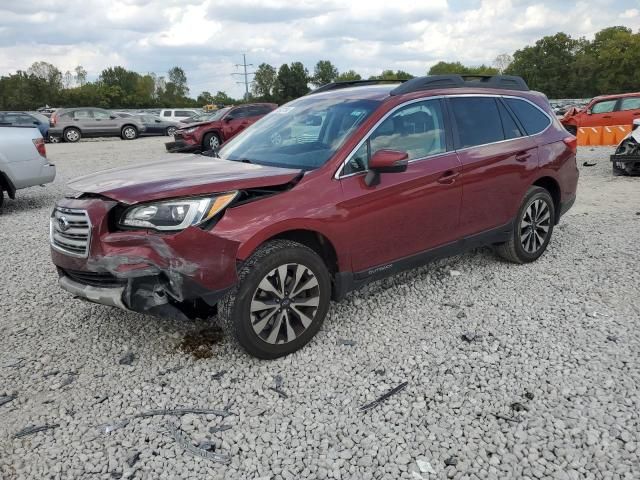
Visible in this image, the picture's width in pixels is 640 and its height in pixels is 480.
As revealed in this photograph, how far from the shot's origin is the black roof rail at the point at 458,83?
430 cm

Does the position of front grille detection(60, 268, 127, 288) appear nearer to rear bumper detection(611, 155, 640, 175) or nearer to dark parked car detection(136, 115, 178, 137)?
rear bumper detection(611, 155, 640, 175)

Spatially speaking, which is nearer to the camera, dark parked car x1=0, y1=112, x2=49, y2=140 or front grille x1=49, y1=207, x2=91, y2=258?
front grille x1=49, y1=207, x2=91, y2=258

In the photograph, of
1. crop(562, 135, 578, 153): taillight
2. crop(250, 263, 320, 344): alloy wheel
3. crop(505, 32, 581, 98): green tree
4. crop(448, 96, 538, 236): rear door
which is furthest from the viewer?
crop(505, 32, 581, 98): green tree

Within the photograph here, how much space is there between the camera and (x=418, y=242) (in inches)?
167

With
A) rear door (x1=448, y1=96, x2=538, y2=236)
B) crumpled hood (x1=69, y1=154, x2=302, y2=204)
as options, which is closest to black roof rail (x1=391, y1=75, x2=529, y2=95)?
rear door (x1=448, y1=96, x2=538, y2=236)

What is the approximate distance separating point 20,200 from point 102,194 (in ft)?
25.7

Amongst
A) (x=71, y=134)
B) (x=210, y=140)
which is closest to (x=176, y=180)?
(x=210, y=140)

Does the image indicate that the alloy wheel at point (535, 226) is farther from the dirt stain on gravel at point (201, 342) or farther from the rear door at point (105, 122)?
the rear door at point (105, 122)

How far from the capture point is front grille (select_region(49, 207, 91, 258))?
3320 mm

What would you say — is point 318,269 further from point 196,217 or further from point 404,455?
point 404,455

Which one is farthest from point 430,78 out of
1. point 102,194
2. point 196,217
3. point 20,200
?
point 20,200

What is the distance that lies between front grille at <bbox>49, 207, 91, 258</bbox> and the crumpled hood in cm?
17

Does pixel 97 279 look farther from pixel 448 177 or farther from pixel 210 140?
pixel 210 140

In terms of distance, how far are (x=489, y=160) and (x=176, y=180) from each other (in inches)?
108
